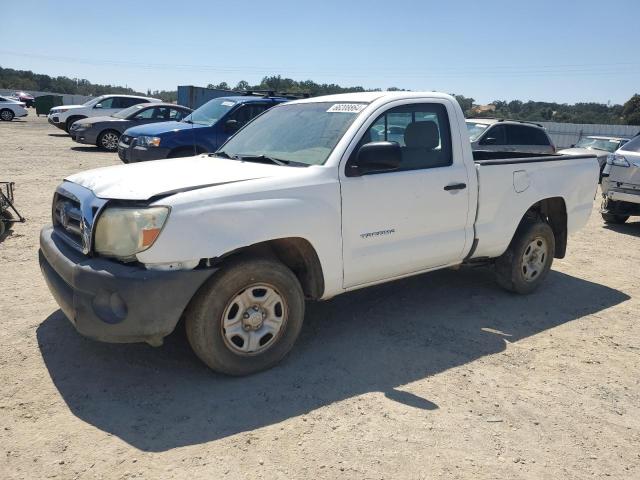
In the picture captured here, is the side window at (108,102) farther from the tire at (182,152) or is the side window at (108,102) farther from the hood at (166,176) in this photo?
the hood at (166,176)

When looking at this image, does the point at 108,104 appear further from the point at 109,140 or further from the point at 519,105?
the point at 519,105

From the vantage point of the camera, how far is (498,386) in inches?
149

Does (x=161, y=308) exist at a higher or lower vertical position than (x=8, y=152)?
lower

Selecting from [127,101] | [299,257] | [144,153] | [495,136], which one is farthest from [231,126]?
[127,101]

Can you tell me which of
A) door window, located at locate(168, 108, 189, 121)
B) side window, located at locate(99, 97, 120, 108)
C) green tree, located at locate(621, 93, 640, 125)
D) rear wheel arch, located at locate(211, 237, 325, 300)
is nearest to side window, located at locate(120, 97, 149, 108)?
side window, located at locate(99, 97, 120, 108)

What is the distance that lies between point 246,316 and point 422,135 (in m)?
2.13

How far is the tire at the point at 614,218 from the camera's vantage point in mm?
10083

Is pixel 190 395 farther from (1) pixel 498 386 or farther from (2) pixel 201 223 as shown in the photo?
(1) pixel 498 386

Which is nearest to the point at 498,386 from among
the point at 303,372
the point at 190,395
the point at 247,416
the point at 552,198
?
the point at 303,372

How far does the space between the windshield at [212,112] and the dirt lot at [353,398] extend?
615 cm

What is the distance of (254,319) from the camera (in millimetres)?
3691

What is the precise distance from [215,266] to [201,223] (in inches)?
11.7

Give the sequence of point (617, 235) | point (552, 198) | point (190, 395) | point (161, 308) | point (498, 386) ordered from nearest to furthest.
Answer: point (161, 308) < point (190, 395) < point (498, 386) < point (552, 198) < point (617, 235)

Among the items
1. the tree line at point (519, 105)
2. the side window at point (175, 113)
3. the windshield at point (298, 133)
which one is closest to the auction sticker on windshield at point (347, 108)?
the windshield at point (298, 133)
